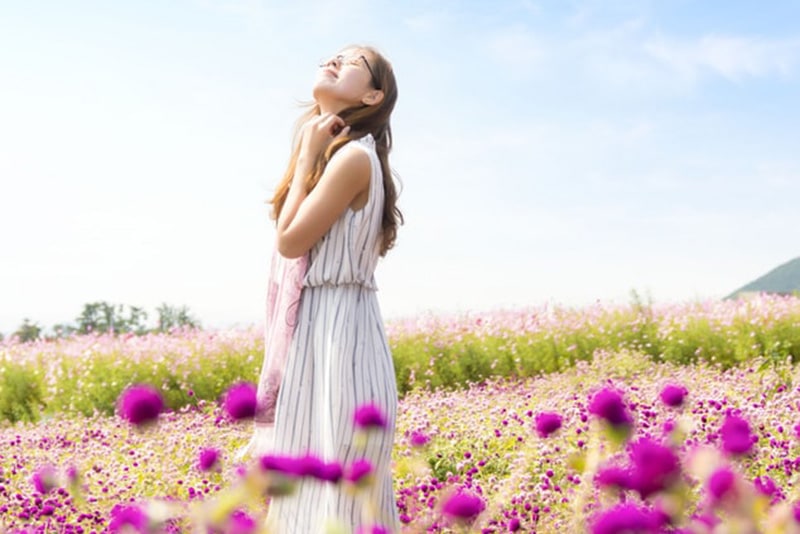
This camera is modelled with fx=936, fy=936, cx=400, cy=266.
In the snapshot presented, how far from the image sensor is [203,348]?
984 cm

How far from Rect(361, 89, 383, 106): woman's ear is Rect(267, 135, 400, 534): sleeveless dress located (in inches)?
10.8

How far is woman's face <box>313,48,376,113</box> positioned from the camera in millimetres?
3410

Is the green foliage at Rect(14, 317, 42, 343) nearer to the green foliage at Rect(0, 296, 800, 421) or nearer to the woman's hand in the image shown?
the green foliage at Rect(0, 296, 800, 421)

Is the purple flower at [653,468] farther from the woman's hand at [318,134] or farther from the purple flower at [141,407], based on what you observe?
the woman's hand at [318,134]

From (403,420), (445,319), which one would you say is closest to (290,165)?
(403,420)

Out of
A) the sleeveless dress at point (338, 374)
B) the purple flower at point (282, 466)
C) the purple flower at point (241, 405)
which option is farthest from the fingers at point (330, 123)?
the purple flower at point (282, 466)

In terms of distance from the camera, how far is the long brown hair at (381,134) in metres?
3.39

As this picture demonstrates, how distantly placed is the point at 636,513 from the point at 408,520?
95.4 inches

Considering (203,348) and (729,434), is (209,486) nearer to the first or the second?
(729,434)

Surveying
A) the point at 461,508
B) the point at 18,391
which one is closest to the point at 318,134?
the point at 461,508

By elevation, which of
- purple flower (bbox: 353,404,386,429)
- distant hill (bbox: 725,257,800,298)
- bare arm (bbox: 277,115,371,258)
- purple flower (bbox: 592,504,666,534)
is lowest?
Answer: purple flower (bbox: 592,504,666,534)

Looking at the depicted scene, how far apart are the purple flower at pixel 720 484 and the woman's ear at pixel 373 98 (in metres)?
2.56

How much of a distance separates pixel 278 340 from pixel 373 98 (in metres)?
0.97

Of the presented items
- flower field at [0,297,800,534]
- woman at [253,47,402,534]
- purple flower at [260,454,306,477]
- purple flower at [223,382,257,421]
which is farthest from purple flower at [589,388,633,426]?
woman at [253,47,402,534]
